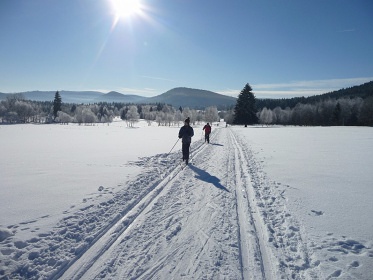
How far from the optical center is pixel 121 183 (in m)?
8.45

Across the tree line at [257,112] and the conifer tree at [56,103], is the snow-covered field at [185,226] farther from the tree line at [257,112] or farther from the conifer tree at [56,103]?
the conifer tree at [56,103]

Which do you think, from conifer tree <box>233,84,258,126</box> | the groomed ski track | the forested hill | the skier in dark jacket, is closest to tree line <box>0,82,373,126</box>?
conifer tree <box>233,84,258,126</box>

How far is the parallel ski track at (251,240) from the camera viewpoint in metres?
3.68

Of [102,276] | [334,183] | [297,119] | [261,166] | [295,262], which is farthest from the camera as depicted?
[297,119]

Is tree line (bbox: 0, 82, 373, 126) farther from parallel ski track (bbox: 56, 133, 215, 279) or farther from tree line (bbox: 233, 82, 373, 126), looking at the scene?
parallel ski track (bbox: 56, 133, 215, 279)

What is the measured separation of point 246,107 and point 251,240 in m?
56.7

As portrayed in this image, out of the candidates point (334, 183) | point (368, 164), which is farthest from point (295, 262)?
point (368, 164)

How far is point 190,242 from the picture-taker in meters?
4.53

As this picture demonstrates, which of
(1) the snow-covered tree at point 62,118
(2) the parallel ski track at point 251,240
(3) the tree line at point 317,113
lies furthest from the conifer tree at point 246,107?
(1) the snow-covered tree at point 62,118

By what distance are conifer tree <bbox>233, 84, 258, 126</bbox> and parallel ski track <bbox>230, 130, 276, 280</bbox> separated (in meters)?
53.1

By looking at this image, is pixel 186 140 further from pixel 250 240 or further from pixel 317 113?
pixel 317 113

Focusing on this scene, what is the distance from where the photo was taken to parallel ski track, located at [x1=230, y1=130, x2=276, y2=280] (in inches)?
145

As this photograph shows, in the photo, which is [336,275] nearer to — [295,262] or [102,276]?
[295,262]

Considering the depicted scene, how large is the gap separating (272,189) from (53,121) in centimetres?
10977
